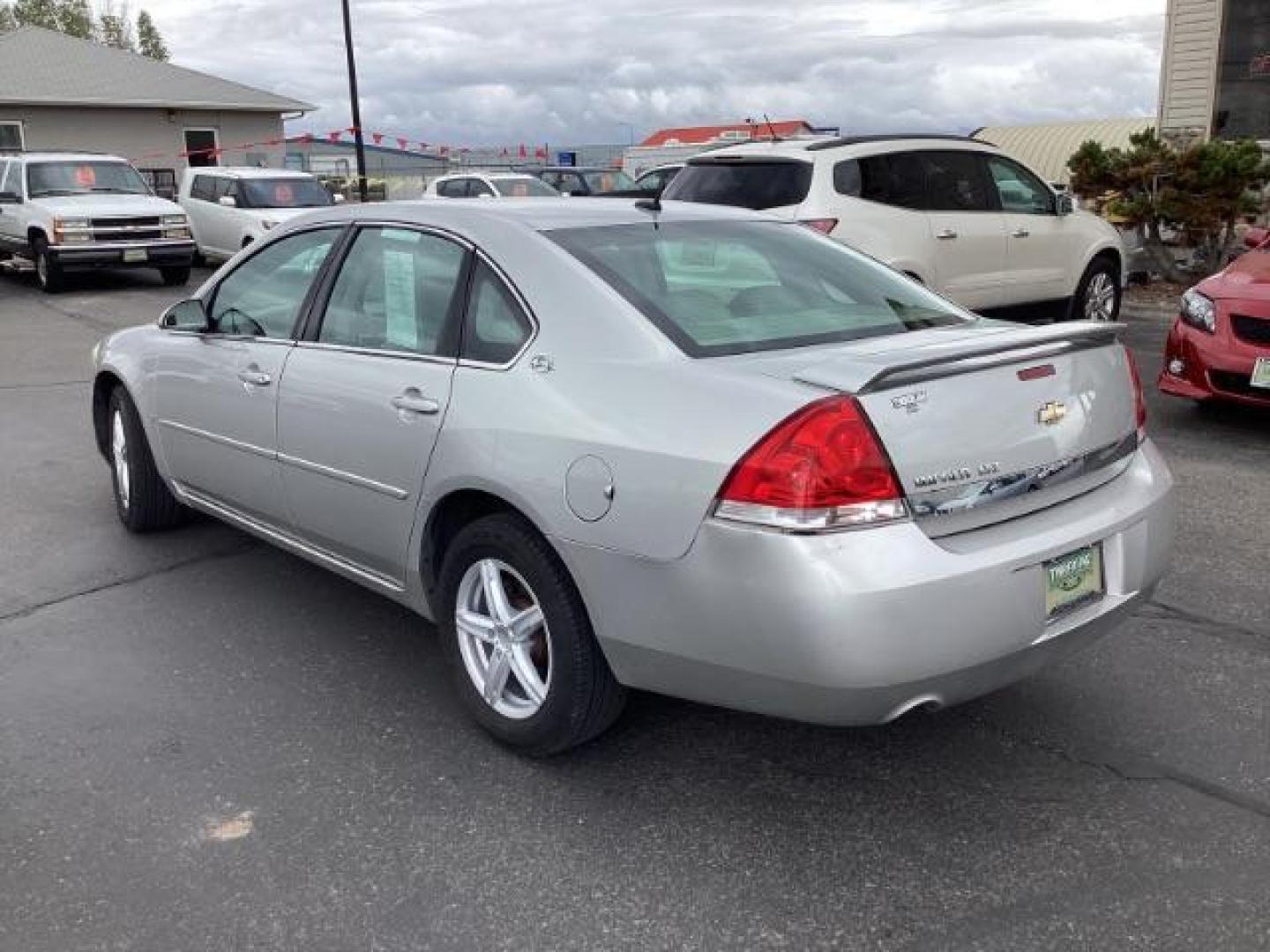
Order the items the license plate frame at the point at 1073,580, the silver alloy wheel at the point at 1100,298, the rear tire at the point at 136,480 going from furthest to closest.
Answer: the silver alloy wheel at the point at 1100,298 < the rear tire at the point at 136,480 < the license plate frame at the point at 1073,580

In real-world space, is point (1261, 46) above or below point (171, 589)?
above

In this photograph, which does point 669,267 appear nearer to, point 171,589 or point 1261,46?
point 171,589

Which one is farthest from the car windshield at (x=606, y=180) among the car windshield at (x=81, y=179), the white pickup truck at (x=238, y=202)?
the car windshield at (x=81, y=179)

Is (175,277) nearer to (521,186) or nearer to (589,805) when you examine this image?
(521,186)

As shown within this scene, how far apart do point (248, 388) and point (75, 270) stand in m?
14.0

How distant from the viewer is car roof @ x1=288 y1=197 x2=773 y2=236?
3826mm

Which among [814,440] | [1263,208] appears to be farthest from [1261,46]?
[814,440]

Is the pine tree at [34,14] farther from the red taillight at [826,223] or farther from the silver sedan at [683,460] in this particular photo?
the silver sedan at [683,460]

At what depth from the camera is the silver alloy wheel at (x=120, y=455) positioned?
5539 mm

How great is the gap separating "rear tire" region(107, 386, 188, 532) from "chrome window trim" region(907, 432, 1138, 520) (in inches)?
142

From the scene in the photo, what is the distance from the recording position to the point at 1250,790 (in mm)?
3232

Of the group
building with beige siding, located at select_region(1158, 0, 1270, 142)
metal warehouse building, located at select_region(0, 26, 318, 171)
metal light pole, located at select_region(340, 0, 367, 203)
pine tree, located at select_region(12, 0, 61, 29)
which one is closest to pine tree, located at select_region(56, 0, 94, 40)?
pine tree, located at select_region(12, 0, 61, 29)

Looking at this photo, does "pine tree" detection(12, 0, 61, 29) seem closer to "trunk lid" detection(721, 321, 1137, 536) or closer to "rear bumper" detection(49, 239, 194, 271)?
"rear bumper" detection(49, 239, 194, 271)

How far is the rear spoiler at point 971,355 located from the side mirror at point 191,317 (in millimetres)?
2736
